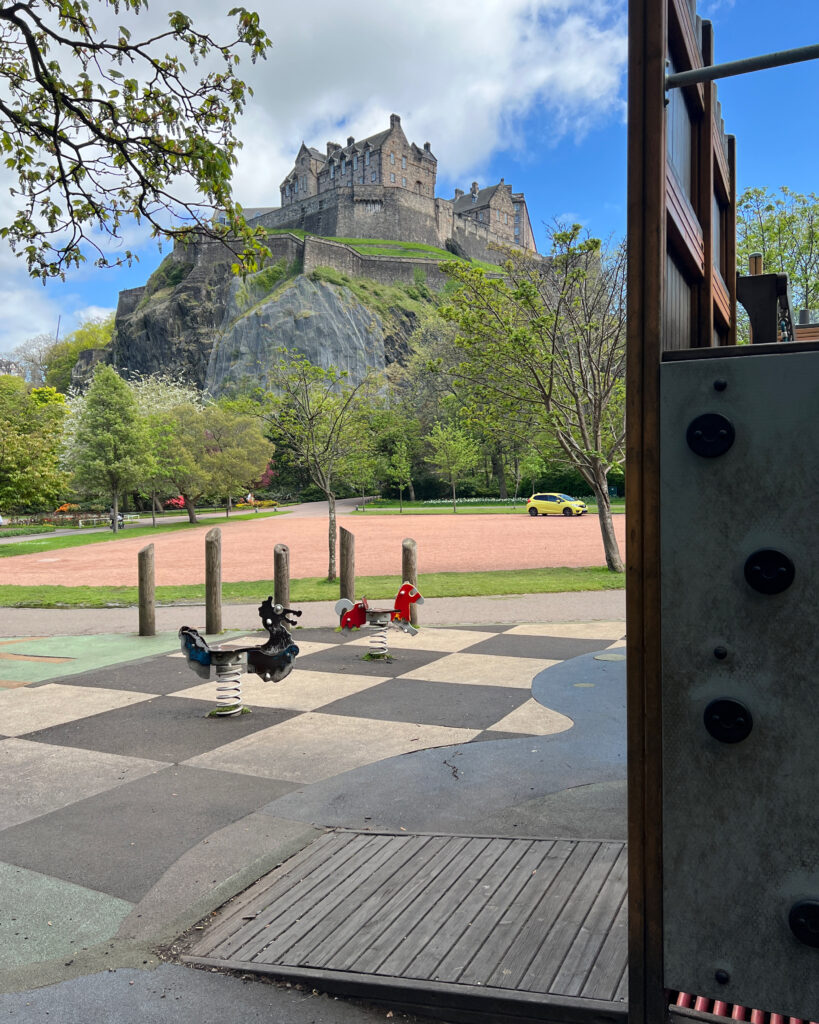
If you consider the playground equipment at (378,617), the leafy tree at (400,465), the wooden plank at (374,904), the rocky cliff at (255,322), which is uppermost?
the rocky cliff at (255,322)

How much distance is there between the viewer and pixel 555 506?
4344 cm

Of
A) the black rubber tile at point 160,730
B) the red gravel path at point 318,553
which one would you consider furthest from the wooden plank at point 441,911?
the red gravel path at point 318,553

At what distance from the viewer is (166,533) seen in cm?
3809

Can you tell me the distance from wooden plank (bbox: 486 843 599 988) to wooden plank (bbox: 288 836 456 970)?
53cm

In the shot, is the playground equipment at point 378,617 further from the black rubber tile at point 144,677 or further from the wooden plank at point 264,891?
the wooden plank at point 264,891

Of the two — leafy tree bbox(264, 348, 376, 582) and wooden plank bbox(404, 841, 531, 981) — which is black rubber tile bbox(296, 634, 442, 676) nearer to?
wooden plank bbox(404, 841, 531, 981)

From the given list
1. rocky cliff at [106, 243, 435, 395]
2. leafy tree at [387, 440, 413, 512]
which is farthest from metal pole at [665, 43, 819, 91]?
rocky cliff at [106, 243, 435, 395]

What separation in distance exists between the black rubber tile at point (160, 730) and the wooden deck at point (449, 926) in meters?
2.16

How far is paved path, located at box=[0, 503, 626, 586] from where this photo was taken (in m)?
19.9

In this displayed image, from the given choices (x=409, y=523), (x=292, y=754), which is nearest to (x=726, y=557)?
(x=292, y=754)

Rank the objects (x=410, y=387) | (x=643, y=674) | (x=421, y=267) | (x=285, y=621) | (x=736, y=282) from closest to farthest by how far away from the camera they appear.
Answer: (x=643, y=674) < (x=736, y=282) < (x=285, y=621) < (x=410, y=387) < (x=421, y=267)

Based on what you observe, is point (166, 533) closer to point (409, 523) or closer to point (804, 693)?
point (409, 523)

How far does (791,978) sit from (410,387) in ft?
232

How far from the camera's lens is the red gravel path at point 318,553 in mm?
19922
